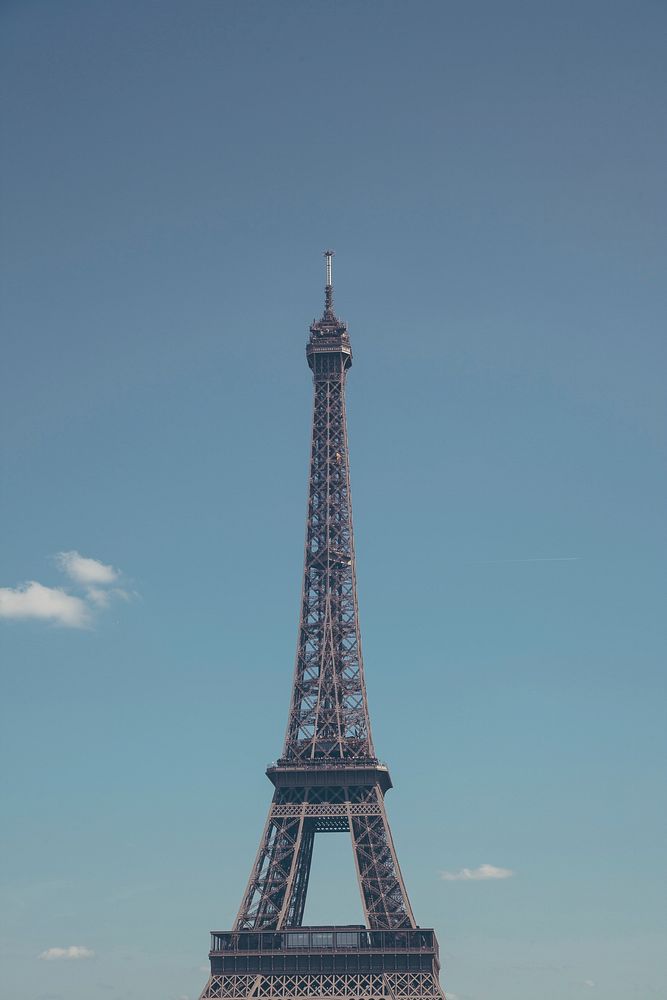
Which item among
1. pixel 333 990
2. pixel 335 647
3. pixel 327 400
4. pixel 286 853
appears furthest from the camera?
pixel 327 400

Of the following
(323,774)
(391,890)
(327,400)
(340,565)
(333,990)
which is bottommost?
(333,990)

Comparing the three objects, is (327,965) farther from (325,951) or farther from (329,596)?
(329,596)

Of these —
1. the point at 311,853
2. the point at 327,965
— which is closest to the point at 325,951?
the point at 327,965

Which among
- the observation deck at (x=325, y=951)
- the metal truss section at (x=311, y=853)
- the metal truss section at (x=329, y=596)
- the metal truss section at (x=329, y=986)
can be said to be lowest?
the metal truss section at (x=329, y=986)

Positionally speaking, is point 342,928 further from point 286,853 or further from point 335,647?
point 335,647

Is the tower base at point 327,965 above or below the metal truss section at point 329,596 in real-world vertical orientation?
below

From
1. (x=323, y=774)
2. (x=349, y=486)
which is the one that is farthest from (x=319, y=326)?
(x=323, y=774)
